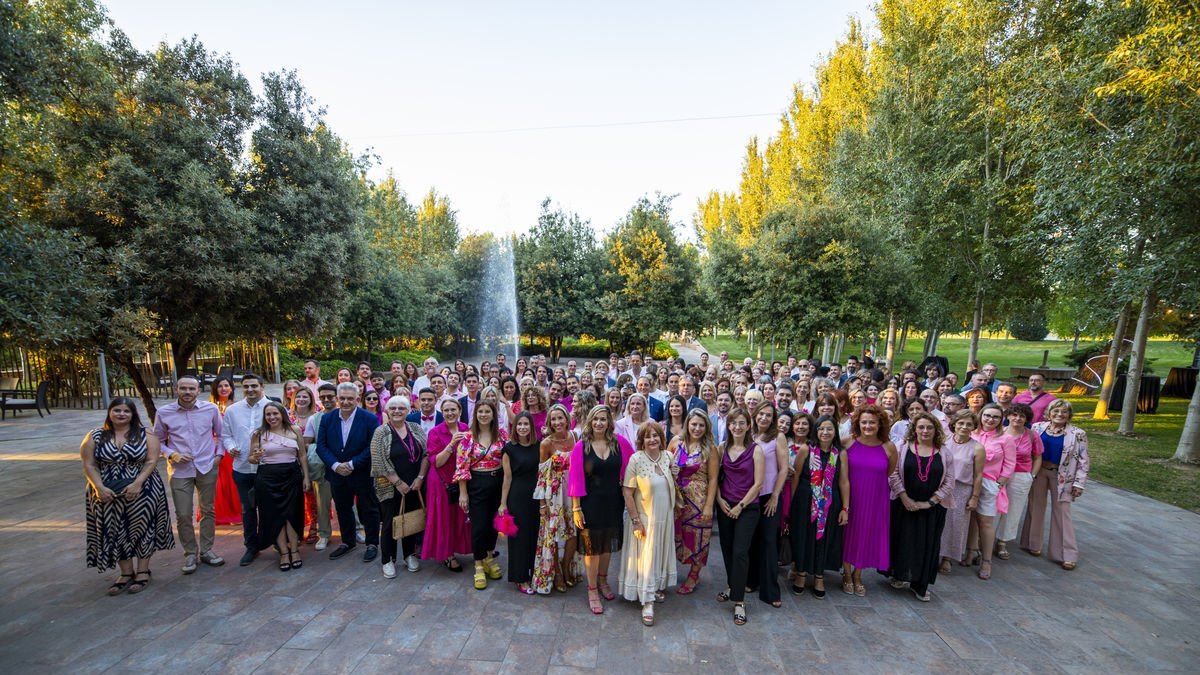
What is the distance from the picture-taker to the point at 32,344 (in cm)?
647

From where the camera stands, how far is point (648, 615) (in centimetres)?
412

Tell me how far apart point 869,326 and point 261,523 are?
17.2m

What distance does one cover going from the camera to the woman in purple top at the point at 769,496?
14.1ft

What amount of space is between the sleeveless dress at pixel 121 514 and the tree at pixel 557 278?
63.2 ft

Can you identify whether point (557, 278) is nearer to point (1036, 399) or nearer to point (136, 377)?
point (136, 377)

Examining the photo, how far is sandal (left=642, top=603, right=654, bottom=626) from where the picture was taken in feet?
13.5

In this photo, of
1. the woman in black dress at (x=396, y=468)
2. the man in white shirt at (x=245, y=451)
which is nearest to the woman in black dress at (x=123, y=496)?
the man in white shirt at (x=245, y=451)

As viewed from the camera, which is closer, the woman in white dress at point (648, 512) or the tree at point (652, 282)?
the woman in white dress at point (648, 512)

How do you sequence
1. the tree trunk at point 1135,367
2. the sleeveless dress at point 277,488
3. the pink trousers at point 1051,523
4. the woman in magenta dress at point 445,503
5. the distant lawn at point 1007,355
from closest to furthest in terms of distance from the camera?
1. the woman in magenta dress at point 445,503
2. the sleeveless dress at point 277,488
3. the pink trousers at point 1051,523
4. the tree trunk at point 1135,367
5. the distant lawn at point 1007,355

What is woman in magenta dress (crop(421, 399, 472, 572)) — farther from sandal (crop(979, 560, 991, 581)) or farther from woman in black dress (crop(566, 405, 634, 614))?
sandal (crop(979, 560, 991, 581))

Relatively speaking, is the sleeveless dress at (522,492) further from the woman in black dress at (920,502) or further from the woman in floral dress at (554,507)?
the woman in black dress at (920,502)

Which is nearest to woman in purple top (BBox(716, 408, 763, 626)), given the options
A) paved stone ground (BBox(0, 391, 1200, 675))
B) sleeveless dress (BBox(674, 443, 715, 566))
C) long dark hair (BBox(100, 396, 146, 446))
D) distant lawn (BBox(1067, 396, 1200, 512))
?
sleeveless dress (BBox(674, 443, 715, 566))

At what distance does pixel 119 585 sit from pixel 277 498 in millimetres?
1471

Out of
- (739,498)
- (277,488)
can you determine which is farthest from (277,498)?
(739,498)
